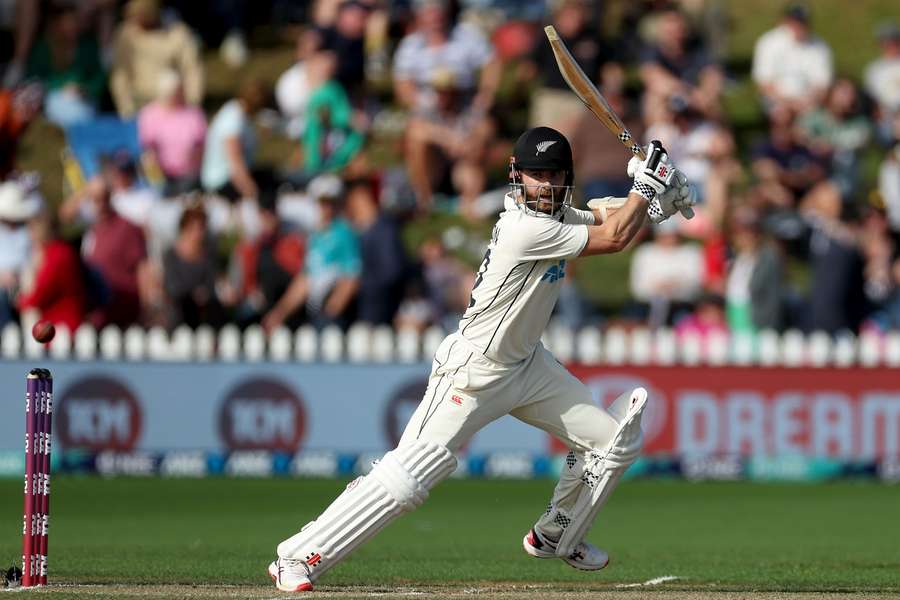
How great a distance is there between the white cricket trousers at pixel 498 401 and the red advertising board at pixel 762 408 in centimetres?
712

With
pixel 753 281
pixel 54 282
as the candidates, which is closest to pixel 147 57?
pixel 54 282

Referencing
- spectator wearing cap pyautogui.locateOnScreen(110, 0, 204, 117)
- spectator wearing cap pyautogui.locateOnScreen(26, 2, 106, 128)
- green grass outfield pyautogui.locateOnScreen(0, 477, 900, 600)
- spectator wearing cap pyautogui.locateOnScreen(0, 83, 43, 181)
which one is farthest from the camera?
spectator wearing cap pyautogui.locateOnScreen(26, 2, 106, 128)

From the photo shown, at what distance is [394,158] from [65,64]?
3.55 meters

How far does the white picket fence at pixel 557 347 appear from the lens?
14.9 meters

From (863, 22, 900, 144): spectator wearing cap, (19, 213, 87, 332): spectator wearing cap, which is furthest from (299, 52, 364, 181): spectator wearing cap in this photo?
(863, 22, 900, 144): spectator wearing cap

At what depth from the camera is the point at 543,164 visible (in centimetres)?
752

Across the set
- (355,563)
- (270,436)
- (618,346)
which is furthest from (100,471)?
(355,563)

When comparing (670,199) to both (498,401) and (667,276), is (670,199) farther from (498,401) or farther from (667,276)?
(667,276)

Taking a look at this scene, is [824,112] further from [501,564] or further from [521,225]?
[521,225]

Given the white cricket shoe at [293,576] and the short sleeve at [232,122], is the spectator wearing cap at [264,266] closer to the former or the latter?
the short sleeve at [232,122]

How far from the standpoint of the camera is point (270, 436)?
48.8 feet

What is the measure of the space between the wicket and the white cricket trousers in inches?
60.3

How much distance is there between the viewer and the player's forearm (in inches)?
293

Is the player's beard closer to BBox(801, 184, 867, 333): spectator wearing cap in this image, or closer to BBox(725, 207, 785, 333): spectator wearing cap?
BBox(725, 207, 785, 333): spectator wearing cap
